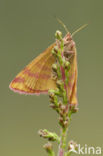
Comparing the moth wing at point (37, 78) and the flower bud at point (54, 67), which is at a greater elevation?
the flower bud at point (54, 67)

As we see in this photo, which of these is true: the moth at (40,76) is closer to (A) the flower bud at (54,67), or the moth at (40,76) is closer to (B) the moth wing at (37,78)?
(B) the moth wing at (37,78)

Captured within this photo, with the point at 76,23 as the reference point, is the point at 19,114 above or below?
below

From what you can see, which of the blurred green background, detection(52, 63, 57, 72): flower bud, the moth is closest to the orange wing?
the moth

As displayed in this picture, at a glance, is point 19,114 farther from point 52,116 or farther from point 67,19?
point 67,19

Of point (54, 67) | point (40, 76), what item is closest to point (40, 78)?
point (40, 76)

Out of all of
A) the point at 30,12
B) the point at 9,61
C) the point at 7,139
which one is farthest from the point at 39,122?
the point at 30,12

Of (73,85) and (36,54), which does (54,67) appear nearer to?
(73,85)

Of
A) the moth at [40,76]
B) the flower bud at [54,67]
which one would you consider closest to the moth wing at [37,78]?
the moth at [40,76]
